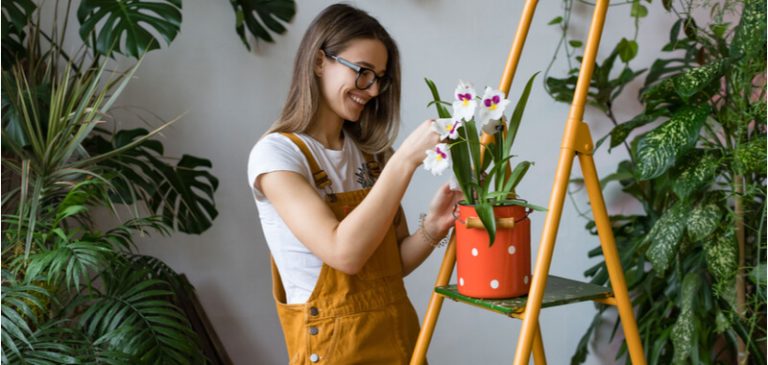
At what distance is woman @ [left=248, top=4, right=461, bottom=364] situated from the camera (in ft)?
5.05

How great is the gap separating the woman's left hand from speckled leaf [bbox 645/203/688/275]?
0.96 metres

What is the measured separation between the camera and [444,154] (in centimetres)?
137

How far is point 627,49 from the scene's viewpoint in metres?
2.93

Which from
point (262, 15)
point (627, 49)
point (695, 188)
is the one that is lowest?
point (695, 188)

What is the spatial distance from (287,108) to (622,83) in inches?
64.0

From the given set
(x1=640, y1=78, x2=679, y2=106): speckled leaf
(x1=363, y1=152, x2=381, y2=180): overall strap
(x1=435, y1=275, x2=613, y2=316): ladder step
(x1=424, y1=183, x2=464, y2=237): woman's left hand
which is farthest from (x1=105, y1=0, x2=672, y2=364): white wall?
(x1=435, y1=275, x2=613, y2=316): ladder step

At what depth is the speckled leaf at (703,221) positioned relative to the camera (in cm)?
232

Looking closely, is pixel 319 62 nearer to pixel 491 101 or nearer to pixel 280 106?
pixel 491 101

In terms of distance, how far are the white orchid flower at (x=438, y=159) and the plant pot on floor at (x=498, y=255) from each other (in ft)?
0.42

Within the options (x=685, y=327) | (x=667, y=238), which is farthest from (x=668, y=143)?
(x=685, y=327)

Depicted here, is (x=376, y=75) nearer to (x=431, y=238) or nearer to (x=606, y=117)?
→ (x=431, y=238)

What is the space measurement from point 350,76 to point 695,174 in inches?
47.4

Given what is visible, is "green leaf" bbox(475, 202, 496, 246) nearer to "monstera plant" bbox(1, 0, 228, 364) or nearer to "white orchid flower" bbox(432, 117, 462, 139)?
"white orchid flower" bbox(432, 117, 462, 139)

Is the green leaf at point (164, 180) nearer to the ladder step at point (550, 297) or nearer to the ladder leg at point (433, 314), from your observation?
the ladder leg at point (433, 314)
